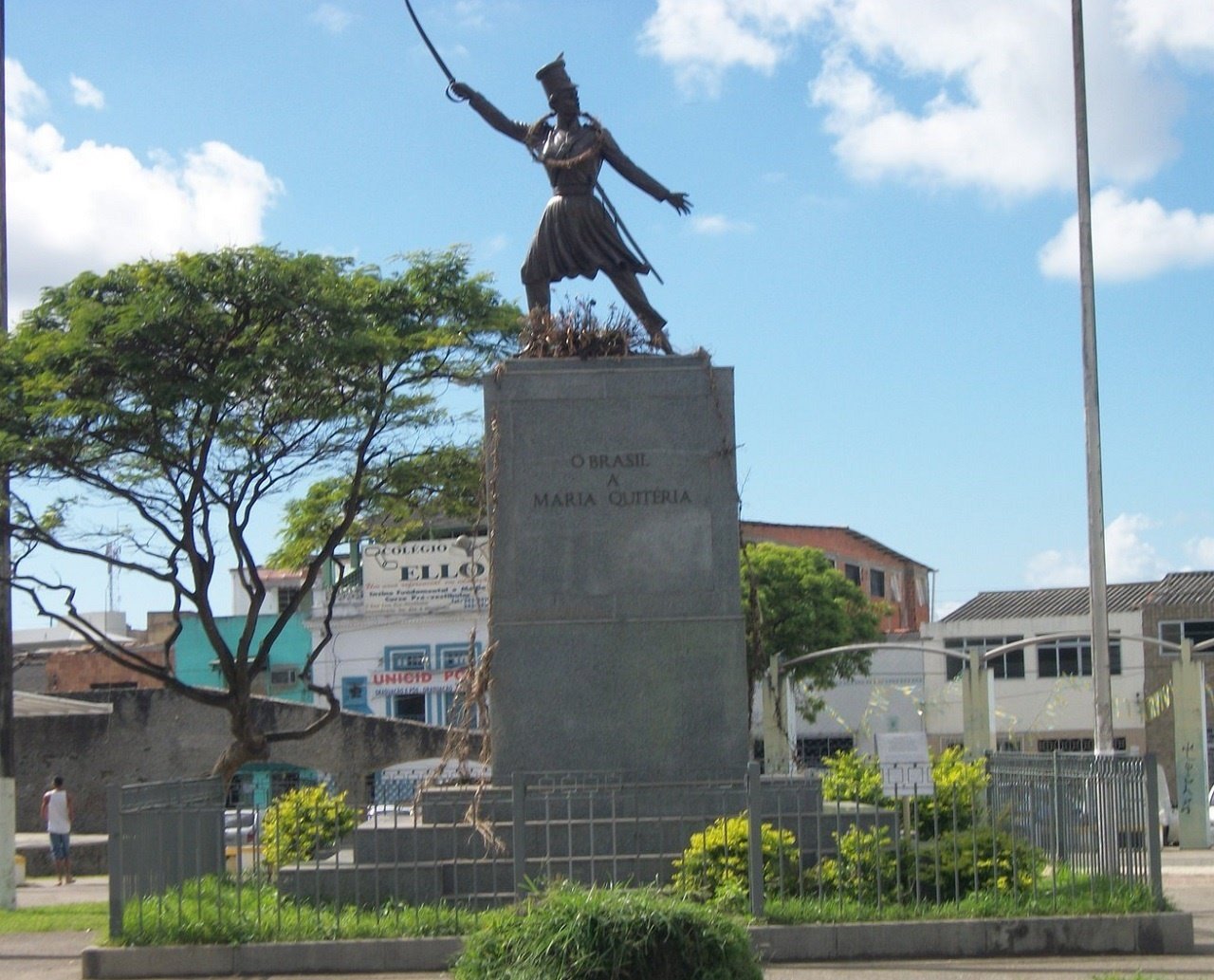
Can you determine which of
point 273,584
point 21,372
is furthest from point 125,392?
point 273,584

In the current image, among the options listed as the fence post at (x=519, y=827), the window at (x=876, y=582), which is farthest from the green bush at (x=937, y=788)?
the window at (x=876, y=582)

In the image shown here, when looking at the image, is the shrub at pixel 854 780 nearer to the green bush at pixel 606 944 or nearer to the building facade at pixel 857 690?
the green bush at pixel 606 944

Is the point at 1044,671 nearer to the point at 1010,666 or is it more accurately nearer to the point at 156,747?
the point at 1010,666

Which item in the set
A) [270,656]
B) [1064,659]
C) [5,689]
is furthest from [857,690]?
[5,689]

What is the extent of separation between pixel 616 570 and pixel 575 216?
10.1 feet

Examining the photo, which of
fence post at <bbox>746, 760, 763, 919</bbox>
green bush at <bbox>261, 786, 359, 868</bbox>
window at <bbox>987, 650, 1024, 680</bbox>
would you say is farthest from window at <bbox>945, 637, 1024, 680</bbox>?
fence post at <bbox>746, 760, 763, 919</bbox>

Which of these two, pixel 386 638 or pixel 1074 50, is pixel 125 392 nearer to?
pixel 1074 50

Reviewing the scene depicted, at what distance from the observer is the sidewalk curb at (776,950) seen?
10.9 metres

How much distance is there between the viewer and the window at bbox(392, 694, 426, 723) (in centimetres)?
5306

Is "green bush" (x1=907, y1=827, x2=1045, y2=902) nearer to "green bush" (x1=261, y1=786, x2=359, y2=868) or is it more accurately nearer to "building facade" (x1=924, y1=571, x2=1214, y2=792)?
"green bush" (x1=261, y1=786, x2=359, y2=868)

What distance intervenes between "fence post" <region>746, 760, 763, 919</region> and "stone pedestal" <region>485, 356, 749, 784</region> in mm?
1674

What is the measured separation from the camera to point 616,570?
13039 mm

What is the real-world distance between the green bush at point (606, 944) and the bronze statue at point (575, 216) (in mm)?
7266

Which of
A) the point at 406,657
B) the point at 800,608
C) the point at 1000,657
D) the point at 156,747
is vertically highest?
the point at 800,608
